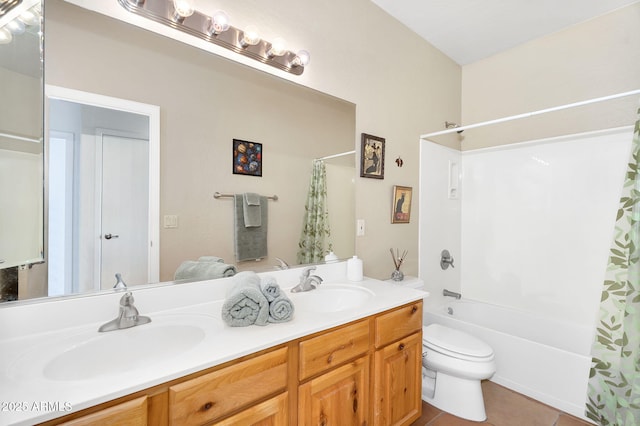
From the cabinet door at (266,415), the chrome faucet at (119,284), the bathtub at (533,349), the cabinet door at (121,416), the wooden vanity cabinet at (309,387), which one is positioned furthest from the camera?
the bathtub at (533,349)

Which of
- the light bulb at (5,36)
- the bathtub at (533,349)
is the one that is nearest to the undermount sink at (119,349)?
the light bulb at (5,36)

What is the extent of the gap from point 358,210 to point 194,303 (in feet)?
3.68

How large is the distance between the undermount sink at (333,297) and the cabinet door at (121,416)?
763 millimetres

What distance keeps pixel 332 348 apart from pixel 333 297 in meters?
0.44

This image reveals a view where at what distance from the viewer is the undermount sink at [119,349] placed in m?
0.79

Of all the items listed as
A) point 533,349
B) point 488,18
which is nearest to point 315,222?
point 533,349

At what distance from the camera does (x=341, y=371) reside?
114 cm

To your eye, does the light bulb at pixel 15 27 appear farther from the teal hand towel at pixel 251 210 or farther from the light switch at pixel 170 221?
the teal hand towel at pixel 251 210

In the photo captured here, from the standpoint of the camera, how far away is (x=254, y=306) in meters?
1.03

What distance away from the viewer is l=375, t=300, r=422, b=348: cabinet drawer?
1296 millimetres

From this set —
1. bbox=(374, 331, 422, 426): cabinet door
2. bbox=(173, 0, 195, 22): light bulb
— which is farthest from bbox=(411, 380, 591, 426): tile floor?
bbox=(173, 0, 195, 22): light bulb

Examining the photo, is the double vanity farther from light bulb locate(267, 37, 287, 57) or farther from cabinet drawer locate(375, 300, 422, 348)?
light bulb locate(267, 37, 287, 57)

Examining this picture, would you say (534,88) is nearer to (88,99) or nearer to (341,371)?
(341,371)

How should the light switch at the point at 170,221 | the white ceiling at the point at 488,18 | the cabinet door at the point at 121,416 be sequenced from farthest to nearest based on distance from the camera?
the white ceiling at the point at 488,18 → the light switch at the point at 170,221 → the cabinet door at the point at 121,416
